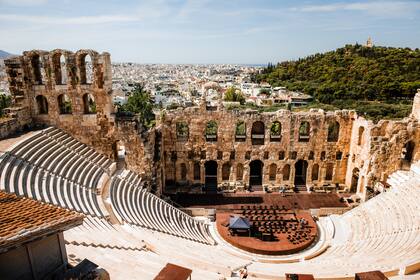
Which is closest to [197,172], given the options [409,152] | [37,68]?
[37,68]

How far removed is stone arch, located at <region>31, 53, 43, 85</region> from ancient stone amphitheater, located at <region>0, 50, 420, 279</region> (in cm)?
8

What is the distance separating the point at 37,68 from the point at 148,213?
15.1m

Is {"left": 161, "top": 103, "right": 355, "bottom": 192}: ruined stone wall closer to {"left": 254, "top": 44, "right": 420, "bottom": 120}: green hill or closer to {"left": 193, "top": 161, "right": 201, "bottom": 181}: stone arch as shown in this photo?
{"left": 193, "top": 161, "right": 201, "bottom": 181}: stone arch

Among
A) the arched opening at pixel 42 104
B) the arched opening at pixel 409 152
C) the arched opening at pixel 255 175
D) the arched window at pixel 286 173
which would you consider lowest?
the arched opening at pixel 255 175

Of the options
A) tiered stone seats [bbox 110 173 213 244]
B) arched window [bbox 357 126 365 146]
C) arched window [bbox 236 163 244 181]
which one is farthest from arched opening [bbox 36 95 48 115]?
arched window [bbox 357 126 365 146]

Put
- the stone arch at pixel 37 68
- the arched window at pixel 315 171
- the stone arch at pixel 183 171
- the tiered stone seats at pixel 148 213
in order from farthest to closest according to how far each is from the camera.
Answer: the arched window at pixel 315 171, the stone arch at pixel 183 171, the stone arch at pixel 37 68, the tiered stone seats at pixel 148 213

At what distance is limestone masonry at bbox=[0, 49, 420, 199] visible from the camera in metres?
23.3

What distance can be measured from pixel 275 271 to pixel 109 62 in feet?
63.7

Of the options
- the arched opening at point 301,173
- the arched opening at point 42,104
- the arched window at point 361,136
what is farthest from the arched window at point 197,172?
the arched window at point 361,136

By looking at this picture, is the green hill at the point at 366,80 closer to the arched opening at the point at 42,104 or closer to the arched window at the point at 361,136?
the arched window at the point at 361,136

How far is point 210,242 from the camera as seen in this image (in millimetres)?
19953

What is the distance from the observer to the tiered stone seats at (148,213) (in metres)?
17.9

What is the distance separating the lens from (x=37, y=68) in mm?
23750

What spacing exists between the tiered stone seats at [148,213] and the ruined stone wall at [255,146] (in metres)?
6.08
